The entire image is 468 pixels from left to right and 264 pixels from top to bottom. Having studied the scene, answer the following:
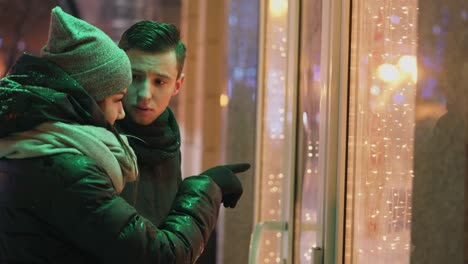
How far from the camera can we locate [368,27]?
58.2 inches

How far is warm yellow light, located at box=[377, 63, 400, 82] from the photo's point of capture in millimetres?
1363

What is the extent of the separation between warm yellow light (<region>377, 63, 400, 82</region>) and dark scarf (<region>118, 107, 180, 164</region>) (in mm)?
501

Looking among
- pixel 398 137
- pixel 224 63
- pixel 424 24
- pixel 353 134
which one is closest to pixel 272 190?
pixel 224 63

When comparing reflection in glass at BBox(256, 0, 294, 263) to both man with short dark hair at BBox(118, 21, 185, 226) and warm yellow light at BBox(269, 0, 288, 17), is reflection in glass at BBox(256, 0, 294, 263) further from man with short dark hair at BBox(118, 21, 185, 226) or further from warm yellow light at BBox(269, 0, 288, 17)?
man with short dark hair at BBox(118, 21, 185, 226)

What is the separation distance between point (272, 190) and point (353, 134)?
3.19 feet

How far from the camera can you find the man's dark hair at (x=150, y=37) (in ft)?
5.22

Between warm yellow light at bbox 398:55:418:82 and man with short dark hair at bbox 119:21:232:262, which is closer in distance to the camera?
warm yellow light at bbox 398:55:418:82

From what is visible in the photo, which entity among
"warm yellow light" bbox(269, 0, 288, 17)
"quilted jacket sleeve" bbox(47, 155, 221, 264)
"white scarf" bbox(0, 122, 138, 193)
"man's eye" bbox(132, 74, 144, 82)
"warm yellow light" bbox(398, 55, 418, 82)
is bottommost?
"quilted jacket sleeve" bbox(47, 155, 221, 264)

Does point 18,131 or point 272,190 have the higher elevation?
point 18,131

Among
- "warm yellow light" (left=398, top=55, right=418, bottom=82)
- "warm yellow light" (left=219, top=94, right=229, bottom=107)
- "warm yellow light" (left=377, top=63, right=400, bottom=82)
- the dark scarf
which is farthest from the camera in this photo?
"warm yellow light" (left=219, top=94, right=229, bottom=107)

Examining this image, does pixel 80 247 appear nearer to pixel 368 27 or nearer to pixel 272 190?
pixel 368 27

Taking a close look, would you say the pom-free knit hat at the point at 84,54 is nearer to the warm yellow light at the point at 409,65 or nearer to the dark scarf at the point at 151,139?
the dark scarf at the point at 151,139

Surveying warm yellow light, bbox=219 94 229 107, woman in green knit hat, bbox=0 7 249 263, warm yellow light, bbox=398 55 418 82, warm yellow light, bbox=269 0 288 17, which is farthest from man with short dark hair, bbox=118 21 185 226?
warm yellow light, bbox=219 94 229 107

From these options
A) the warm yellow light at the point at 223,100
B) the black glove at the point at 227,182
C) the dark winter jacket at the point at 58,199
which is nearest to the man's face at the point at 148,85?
the black glove at the point at 227,182
